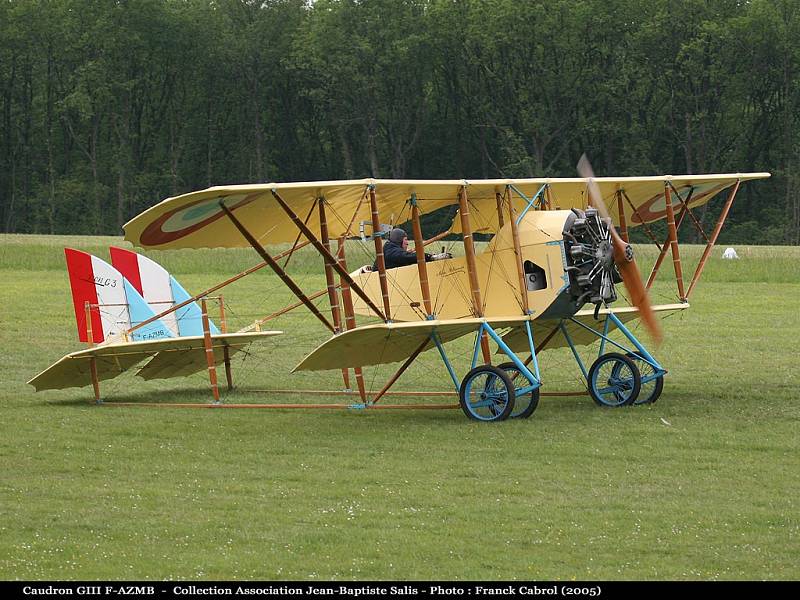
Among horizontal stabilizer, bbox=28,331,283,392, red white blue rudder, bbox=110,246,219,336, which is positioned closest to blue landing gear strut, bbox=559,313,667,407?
horizontal stabilizer, bbox=28,331,283,392

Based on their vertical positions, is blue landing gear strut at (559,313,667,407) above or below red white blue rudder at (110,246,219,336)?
below

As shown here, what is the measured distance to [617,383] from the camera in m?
14.8

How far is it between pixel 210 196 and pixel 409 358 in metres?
3.07

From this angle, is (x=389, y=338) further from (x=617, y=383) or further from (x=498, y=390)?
(x=617, y=383)

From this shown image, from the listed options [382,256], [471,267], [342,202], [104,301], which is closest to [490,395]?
[471,267]

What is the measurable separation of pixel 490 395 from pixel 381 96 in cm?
5595

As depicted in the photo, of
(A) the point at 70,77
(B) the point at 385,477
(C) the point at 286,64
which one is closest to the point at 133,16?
(A) the point at 70,77

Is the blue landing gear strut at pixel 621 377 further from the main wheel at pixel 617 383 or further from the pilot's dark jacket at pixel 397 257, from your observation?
the pilot's dark jacket at pixel 397 257

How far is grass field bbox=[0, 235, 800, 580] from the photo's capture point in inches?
314

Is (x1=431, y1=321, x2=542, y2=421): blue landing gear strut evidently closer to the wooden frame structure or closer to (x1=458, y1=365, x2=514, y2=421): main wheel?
(x1=458, y1=365, x2=514, y2=421): main wheel

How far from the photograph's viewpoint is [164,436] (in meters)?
13.2

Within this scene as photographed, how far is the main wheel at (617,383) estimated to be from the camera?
47.7ft

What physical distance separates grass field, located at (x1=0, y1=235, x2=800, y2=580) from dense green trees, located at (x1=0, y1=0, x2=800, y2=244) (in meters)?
47.0

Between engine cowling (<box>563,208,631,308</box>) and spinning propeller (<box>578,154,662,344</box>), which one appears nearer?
engine cowling (<box>563,208,631,308</box>)
